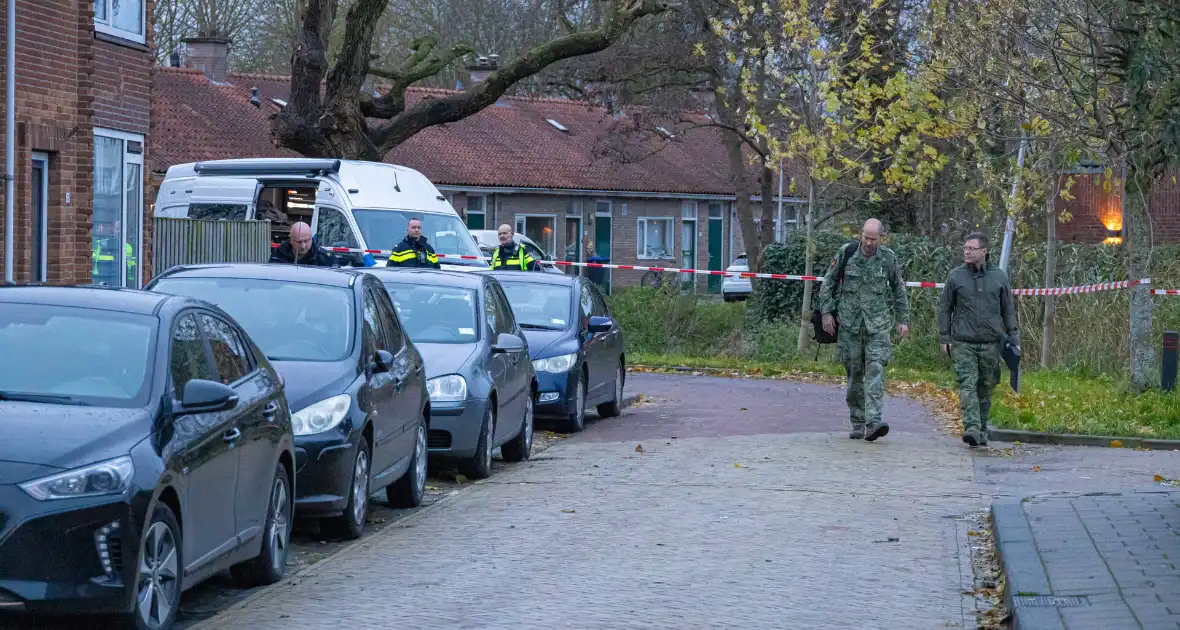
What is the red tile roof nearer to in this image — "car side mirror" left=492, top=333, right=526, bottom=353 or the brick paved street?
"car side mirror" left=492, top=333, right=526, bottom=353

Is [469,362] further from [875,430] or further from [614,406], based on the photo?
[614,406]

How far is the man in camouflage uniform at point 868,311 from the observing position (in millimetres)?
15219

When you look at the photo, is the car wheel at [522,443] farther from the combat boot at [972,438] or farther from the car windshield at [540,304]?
the combat boot at [972,438]

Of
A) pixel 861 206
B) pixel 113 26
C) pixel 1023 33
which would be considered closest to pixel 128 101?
pixel 113 26

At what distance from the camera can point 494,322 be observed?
13.8 metres

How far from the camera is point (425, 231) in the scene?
2306 centimetres

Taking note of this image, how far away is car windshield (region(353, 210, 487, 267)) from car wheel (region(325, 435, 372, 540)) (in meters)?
12.5

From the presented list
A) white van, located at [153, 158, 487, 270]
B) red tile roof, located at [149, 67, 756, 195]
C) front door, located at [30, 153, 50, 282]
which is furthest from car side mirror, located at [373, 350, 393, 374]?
red tile roof, located at [149, 67, 756, 195]

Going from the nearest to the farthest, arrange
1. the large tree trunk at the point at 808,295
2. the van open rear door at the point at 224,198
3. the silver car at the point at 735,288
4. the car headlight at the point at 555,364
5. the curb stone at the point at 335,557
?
1. the curb stone at the point at 335,557
2. the car headlight at the point at 555,364
3. the van open rear door at the point at 224,198
4. the large tree trunk at the point at 808,295
5. the silver car at the point at 735,288

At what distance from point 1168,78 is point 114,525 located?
6921 millimetres

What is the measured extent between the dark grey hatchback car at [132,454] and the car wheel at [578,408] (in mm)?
7698

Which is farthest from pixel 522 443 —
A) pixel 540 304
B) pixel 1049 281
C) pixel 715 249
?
pixel 715 249

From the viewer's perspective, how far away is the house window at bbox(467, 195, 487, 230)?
49.0 metres

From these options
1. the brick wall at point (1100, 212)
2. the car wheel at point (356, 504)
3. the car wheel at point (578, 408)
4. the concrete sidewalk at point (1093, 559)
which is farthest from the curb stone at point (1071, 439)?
the brick wall at point (1100, 212)
